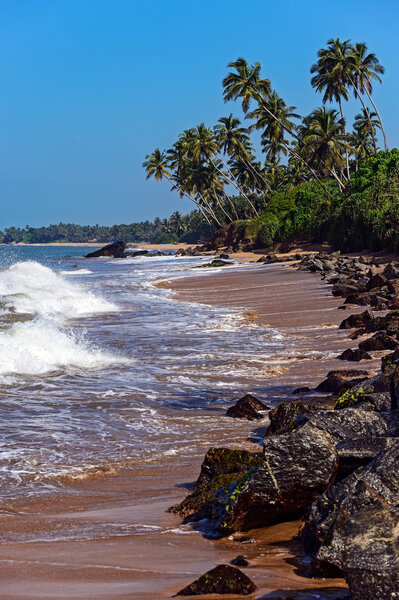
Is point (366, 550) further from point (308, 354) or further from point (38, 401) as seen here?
point (308, 354)

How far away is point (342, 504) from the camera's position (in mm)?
3311

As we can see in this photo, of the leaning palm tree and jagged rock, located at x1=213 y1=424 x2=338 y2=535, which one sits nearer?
jagged rock, located at x1=213 y1=424 x2=338 y2=535

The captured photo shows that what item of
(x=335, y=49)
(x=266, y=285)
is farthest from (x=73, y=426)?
(x=335, y=49)

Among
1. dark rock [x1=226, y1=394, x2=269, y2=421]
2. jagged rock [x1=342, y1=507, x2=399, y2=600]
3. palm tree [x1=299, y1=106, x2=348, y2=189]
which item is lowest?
dark rock [x1=226, y1=394, x2=269, y2=421]

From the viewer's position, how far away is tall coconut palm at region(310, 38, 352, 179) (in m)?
57.0

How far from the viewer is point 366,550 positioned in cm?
266

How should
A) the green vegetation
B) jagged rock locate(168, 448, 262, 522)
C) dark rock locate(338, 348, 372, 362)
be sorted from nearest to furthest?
jagged rock locate(168, 448, 262, 522) → dark rock locate(338, 348, 372, 362) → the green vegetation

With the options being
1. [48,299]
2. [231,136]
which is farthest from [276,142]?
[48,299]

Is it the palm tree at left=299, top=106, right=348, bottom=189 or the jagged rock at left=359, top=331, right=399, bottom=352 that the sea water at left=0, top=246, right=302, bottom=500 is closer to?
the jagged rock at left=359, top=331, right=399, bottom=352

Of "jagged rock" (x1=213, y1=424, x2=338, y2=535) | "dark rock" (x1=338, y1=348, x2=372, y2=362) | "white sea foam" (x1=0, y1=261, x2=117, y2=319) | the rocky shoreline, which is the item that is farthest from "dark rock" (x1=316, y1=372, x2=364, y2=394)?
"white sea foam" (x1=0, y1=261, x2=117, y2=319)

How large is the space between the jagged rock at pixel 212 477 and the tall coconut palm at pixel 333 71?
5642cm

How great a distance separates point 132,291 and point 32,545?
25.0m

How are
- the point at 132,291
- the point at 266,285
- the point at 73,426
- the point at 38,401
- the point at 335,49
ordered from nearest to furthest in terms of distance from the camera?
the point at 73,426 → the point at 38,401 → the point at 266,285 → the point at 132,291 → the point at 335,49

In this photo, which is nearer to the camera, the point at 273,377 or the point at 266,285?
the point at 273,377
